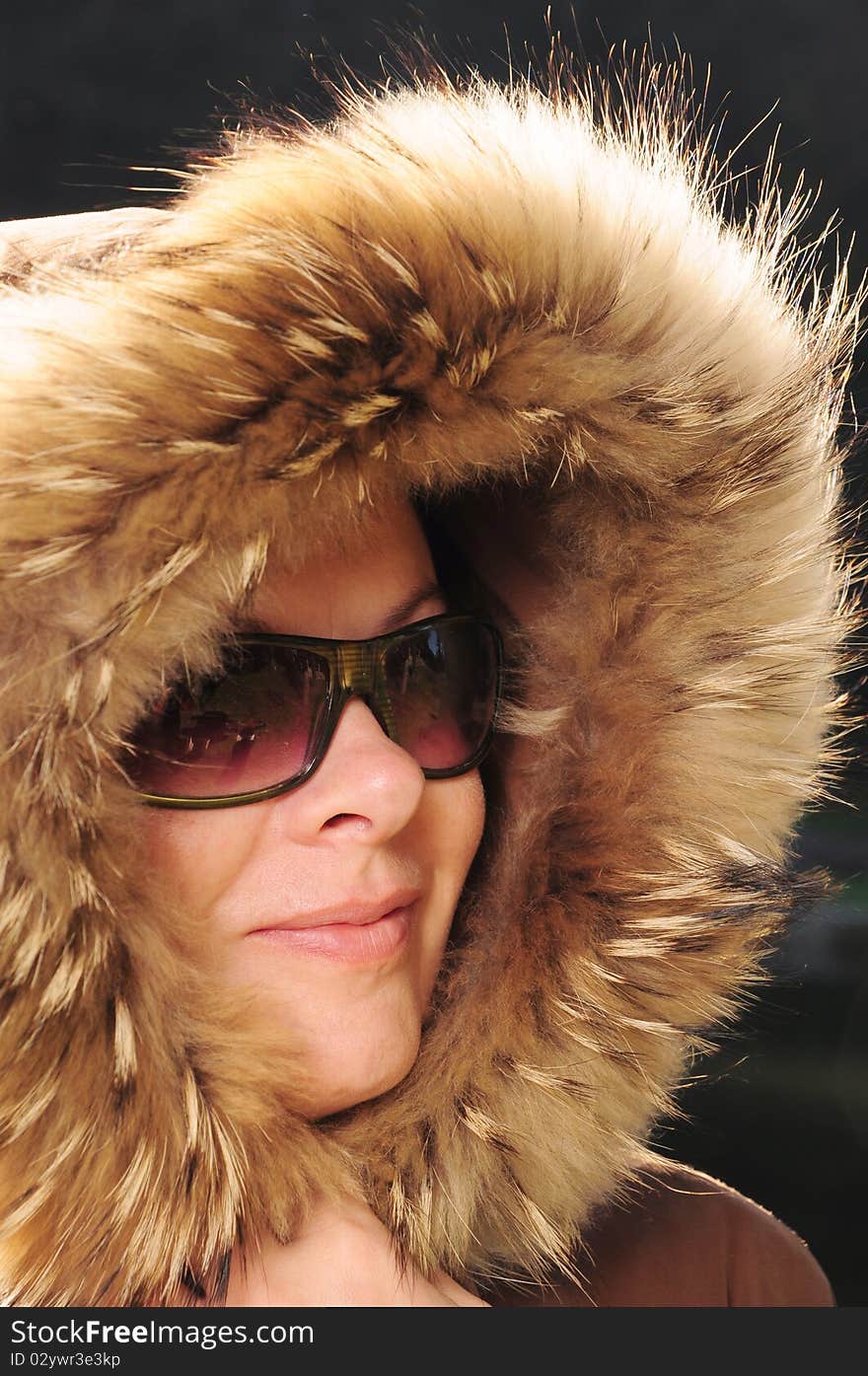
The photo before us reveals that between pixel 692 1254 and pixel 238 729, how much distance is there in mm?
564

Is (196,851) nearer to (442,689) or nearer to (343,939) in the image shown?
(343,939)

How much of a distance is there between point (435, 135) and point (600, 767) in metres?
0.41

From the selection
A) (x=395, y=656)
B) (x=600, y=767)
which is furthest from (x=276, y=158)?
(x=600, y=767)

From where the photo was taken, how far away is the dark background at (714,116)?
4.86 ft

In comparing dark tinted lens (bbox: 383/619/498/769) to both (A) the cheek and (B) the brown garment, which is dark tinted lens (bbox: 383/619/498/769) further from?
(B) the brown garment

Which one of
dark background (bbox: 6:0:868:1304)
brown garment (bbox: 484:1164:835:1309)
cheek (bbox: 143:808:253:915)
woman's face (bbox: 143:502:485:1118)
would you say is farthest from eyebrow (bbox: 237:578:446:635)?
dark background (bbox: 6:0:868:1304)

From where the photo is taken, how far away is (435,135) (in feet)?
2.30

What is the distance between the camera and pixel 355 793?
0.69 metres

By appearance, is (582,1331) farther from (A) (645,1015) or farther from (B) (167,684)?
(B) (167,684)

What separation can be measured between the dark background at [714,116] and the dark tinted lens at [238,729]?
0.93m

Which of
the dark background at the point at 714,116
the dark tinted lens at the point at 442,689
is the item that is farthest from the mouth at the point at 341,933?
the dark background at the point at 714,116

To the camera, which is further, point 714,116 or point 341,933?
point 714,116

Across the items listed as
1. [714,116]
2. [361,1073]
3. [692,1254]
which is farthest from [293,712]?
[714,116]

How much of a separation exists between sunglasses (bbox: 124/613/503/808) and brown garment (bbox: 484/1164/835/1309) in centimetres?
38
